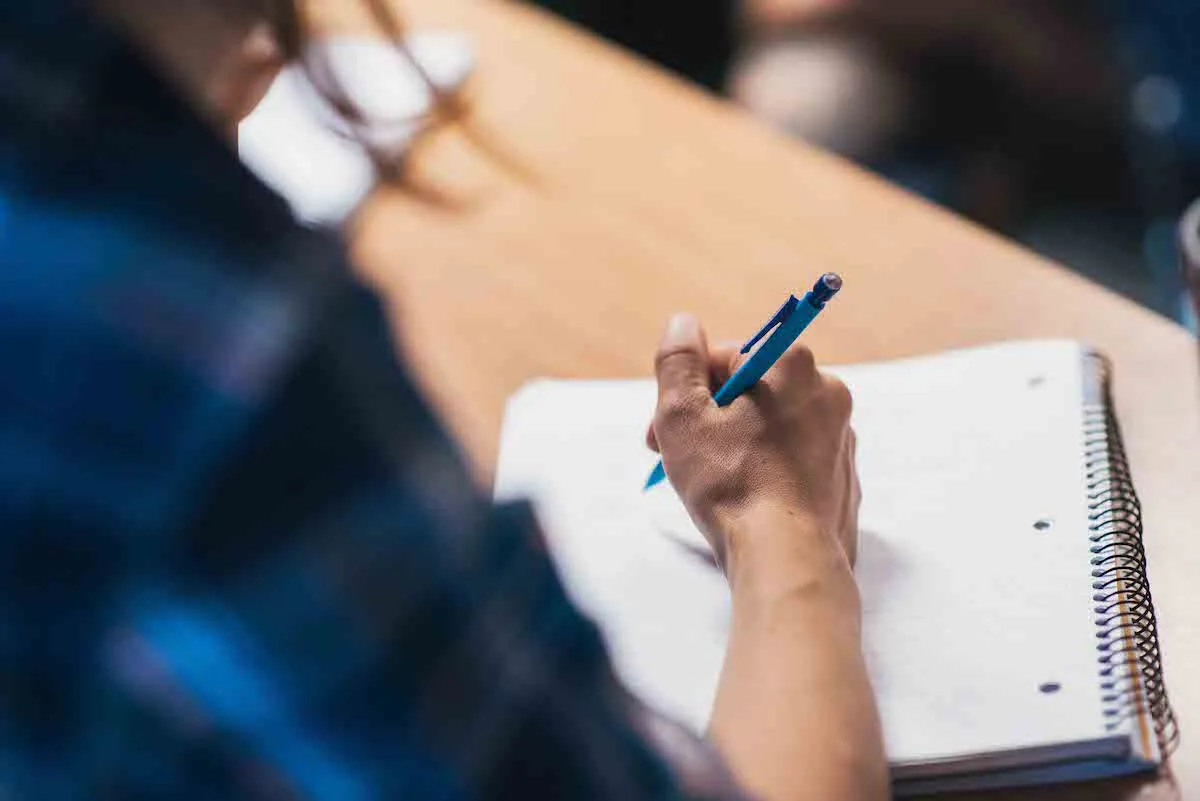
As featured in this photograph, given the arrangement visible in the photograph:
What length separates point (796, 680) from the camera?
0.58 m

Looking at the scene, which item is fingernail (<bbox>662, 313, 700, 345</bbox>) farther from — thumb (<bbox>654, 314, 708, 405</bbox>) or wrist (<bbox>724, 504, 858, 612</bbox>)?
wrist (<bbox>724, 504, 858, 612</bbox>)

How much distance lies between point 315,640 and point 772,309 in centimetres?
50

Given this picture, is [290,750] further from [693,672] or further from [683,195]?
[683,195]

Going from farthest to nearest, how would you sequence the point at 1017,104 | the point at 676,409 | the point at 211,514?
the point at 1017,104 → the point at 676,409 → the point at 211,514

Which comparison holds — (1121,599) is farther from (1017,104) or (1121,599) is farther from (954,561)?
(1017,104)

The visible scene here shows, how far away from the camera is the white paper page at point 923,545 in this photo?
1.99ft

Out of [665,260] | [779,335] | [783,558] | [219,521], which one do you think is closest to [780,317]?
[779,335]

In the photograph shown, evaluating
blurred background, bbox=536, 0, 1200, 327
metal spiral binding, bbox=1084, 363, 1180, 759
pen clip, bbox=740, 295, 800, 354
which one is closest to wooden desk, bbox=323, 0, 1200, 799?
metal spiral binding, bbox=1084, 363, 1180, 759

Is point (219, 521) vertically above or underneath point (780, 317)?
underneath

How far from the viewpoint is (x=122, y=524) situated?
391 mm

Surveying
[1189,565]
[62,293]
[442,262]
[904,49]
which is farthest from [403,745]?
[904,49]

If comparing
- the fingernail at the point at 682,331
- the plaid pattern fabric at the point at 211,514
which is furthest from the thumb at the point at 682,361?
the plaid pattern fabric at the point at 211,514

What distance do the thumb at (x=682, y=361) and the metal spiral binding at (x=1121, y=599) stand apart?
→ 0.20 m

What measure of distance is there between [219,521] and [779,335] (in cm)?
34
